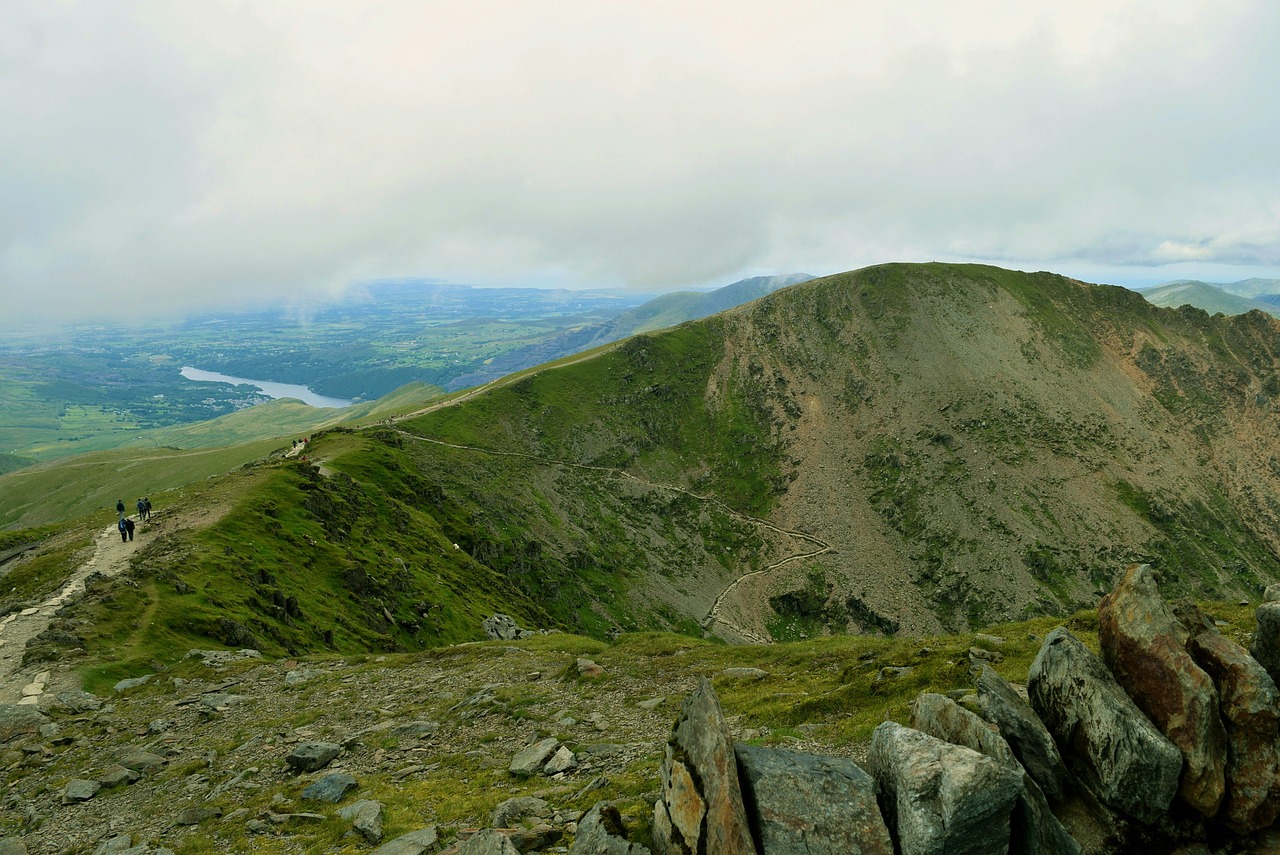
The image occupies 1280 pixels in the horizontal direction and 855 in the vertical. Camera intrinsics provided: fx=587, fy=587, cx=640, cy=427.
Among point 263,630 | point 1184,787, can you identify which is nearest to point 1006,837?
point 1184,787

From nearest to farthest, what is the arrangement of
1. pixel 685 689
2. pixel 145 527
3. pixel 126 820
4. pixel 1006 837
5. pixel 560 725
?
pixel 1006 837 < pixel 126 820 < pixel 560 725 < pixel 685 689 < pixel 145 527

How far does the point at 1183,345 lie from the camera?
187625mm

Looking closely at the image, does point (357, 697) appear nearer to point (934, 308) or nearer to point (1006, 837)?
point (1006, 837)

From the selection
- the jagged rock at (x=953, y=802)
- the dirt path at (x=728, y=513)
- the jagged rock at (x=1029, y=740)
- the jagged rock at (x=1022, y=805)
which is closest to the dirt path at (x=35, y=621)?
the jagged rock at (x=953, y=802)

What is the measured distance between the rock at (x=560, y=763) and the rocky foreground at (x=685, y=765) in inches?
3.3

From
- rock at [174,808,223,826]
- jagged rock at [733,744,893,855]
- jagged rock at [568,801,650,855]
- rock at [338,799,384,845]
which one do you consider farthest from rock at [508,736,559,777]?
jagged rock at [733,744,893,855]

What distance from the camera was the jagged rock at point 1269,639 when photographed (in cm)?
1540

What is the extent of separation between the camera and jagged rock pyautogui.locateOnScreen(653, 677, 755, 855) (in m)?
12.1

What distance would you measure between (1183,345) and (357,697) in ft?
813

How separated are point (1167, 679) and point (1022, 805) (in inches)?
220

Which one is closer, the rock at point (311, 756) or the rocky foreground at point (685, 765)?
the rocky foreground at point (685, 765)

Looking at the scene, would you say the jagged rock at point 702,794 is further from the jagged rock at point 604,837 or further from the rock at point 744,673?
the rock at point 744,673

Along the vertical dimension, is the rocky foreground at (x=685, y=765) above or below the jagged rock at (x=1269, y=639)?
below

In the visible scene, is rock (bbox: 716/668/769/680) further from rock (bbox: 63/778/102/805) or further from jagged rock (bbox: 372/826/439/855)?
rock (bbox: 63/778/102/805)
